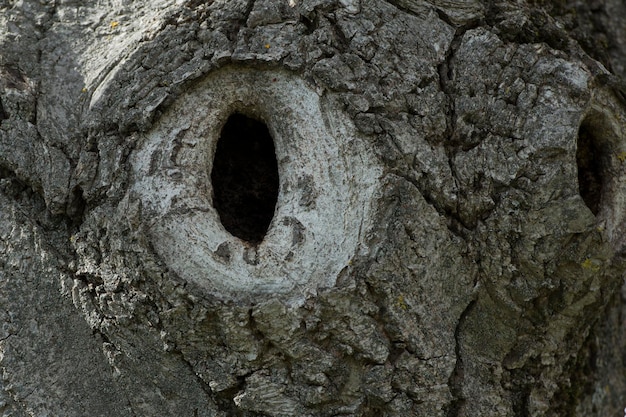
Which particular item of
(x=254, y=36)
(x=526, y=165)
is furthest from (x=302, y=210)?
(x=526, y=165)

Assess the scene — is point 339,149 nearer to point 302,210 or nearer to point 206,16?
point 302,210

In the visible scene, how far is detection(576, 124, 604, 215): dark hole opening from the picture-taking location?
6.53 ft

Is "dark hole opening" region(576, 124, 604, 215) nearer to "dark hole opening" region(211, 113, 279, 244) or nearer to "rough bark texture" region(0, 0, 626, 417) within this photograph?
"rough bark texture" region(0, 0, 626, 417)

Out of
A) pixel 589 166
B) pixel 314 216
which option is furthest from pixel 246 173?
pixel 589 166

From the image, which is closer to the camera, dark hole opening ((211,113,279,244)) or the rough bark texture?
the rough bark texture

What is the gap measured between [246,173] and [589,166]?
98 cm

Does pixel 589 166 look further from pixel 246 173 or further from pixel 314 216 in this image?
pixel 246 173

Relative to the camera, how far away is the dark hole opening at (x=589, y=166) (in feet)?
6.53

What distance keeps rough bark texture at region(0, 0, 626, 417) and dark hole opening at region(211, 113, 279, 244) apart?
22cm

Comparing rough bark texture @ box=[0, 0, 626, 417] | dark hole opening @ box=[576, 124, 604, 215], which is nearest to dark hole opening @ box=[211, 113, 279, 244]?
rough bark texture @ box=[0, 0, 626, 417]

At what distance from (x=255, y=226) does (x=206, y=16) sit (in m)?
0.60

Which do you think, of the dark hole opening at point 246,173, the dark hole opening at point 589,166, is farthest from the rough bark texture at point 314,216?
the dark hole opening at point 246,173

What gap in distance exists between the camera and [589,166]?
2.01 meters

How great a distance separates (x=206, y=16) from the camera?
6.10 ft
